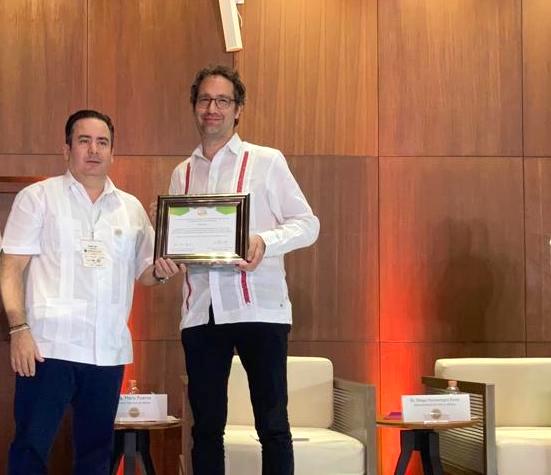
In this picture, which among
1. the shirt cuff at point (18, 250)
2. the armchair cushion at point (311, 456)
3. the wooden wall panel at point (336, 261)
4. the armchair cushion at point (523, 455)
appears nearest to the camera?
the shirt cuff at point (18, 250)

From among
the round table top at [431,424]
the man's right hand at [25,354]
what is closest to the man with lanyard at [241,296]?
the man's right hand at [25,354]

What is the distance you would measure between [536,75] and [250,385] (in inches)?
115

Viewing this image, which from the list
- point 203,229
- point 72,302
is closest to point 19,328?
point 72,302

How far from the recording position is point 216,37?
17.1 ft

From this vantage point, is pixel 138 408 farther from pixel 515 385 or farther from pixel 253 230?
pixel 515 385

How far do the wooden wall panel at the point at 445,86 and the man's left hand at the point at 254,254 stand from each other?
215cm

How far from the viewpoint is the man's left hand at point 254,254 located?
3.25 meters

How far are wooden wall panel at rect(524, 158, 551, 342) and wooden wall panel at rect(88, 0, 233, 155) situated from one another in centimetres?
188

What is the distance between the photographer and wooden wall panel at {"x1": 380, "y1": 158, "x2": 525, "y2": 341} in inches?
205

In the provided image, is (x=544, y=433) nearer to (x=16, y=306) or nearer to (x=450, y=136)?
(x=450, y=136)

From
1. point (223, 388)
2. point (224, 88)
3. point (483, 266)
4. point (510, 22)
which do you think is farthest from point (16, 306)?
point (510, 22)

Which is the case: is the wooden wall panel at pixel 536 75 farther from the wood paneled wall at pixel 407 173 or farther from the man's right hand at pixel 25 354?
the man's right hand at pixel 25 354

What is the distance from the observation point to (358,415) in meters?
4.37

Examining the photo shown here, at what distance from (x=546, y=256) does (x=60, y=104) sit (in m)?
2.86
